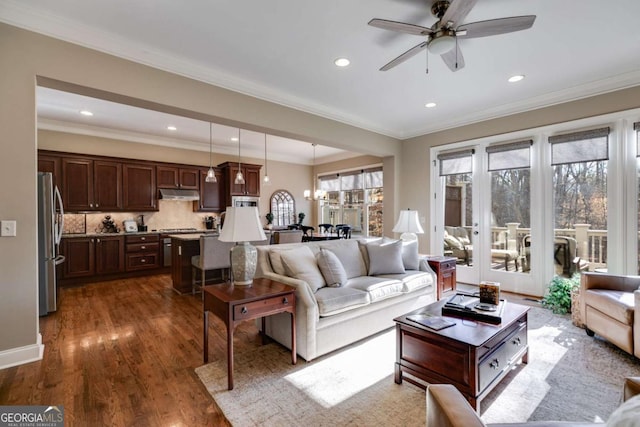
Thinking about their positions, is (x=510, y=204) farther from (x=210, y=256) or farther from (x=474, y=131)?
(x=210, y=256)

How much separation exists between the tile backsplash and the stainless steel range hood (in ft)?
0.91

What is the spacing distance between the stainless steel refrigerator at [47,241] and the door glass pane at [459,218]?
227 inches

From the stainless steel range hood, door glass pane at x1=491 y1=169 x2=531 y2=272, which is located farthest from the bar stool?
door glass pane at x1=491 y1=169 x2=531 y2=272

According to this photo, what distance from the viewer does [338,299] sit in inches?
104

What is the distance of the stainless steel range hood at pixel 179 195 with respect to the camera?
6285 mm

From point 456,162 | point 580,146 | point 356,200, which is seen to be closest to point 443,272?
point 456,162

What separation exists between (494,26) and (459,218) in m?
3.61

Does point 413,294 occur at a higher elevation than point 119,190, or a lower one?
lower

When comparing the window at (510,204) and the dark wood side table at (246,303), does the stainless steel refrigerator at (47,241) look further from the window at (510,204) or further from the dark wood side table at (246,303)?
the window at (510,204)

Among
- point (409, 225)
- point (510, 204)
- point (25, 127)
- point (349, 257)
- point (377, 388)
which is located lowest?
point (377, 388)

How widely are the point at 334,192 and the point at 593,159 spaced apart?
18.7 feet

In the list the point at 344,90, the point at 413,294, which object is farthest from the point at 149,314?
the point at 344,90

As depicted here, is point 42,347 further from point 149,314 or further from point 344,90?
point 344,90

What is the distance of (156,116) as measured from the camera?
506 cm
